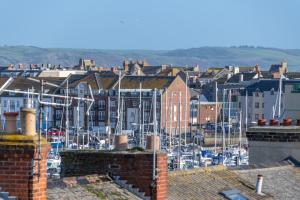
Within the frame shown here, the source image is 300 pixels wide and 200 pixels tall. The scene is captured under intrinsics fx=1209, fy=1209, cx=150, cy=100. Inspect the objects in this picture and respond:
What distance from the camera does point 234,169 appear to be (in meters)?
27.0

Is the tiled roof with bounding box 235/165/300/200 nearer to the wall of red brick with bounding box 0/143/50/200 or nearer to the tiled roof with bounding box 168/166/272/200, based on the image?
the tiled roof with bounding box 168/166/272/200

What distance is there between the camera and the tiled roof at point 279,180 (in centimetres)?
2534

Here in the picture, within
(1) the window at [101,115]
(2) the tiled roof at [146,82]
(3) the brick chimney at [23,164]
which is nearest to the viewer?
(3) the brick chimney at [23,164]

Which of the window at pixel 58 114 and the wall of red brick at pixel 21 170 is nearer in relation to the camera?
the wall of red brick at pixel 21 170

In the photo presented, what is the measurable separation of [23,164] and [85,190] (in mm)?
3272

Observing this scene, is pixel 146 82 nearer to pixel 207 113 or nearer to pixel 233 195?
pixel 207 113

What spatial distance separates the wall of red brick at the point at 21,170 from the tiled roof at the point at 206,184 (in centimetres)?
533

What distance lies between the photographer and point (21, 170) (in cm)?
1689

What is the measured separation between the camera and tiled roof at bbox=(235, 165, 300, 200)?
25344mm

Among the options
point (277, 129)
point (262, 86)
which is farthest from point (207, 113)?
point (277, 129)

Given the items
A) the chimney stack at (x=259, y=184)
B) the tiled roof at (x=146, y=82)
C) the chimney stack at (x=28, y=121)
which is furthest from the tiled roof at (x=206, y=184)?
the tiled roof at (x=146, y=82)

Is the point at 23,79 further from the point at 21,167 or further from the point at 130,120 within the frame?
the point at 21,167

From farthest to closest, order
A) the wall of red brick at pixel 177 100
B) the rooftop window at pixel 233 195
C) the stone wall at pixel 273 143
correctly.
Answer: the wall of red brick at pixel 177 100
the stone wall at pixel 273 143
the rooftop window at pixel 233 195

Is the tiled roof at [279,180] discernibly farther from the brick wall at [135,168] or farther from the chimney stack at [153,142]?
the brick wall at [135,168]
